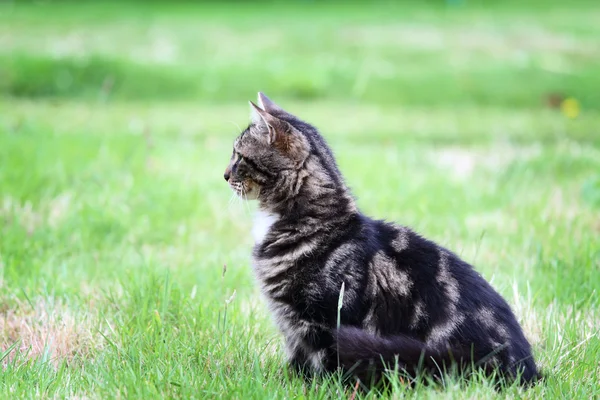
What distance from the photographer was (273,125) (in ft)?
8.66

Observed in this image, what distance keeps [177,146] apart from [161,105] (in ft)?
7.76

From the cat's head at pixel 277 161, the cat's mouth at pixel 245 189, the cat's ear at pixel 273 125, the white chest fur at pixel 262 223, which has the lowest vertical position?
the white chest fur at pixel 262 223

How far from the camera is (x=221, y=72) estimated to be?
906 cm

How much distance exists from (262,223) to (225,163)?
2.95 m

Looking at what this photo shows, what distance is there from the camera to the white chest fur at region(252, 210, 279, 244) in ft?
8.91

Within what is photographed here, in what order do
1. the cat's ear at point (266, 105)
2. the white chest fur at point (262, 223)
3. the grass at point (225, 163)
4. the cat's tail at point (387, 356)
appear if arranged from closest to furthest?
the cat's tail at point (387, 356) → the grass at point (225, 163) → the white chest fur at point (262, 223) → the cat's ear at point (266, 105)

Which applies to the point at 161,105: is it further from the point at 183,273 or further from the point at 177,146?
the point at 183,273

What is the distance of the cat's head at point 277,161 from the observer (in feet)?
8.72

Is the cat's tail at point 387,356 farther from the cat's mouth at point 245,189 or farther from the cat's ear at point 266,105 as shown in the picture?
the cat's ear at point 266,105

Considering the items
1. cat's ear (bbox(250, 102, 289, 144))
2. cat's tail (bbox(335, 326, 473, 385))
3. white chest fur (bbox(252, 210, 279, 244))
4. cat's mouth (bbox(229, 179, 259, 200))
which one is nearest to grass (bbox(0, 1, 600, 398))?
cat's tail (bbox(335, 326, 473, 385))

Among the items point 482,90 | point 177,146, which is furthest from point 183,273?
point 482,90

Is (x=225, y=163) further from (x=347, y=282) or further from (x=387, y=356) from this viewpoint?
(x=387, y=356)

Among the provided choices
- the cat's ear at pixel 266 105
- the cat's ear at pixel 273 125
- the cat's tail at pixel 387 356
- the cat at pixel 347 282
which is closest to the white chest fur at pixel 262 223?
the cat at pixel 347 282

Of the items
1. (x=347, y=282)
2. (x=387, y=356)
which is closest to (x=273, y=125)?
(x=347, y=282)
